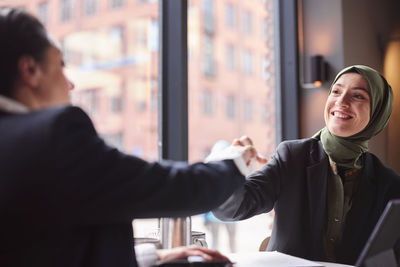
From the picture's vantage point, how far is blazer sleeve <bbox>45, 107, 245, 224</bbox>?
788 mm

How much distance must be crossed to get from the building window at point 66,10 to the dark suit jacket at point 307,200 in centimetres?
186

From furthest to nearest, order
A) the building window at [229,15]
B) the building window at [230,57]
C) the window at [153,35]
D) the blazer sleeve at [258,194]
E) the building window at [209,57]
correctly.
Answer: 1. the building window at [230,57]
2. the building window at [229,15]
3. the building window at [209,57]
4. the window at [153,35]
5. the blazer sleeve at [258,194]

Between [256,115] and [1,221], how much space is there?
9.86 meters

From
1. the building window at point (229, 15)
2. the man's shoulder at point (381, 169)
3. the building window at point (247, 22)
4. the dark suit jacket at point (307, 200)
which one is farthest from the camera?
the building window at point (247, 22)

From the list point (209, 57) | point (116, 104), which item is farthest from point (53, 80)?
point (209, 57)

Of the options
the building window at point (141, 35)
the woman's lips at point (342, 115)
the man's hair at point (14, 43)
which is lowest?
the woman's lips at point (342, 115)

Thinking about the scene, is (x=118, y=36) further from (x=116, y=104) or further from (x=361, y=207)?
(x=361, y=207)

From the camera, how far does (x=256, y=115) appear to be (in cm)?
1049

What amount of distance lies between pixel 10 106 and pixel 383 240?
0.88 metres

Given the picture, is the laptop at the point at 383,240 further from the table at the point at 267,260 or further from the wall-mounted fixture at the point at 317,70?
the wall-mounted fixture at the point at 317,70

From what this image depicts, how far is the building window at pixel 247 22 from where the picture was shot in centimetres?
892

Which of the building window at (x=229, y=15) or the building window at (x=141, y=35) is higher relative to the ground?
the building window at (x=229, y=15)

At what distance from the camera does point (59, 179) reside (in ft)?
2.55

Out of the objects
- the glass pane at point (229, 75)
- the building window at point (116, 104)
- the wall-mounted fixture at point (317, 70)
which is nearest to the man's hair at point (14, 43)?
the wall-mounted fixture at point (317, 70)
